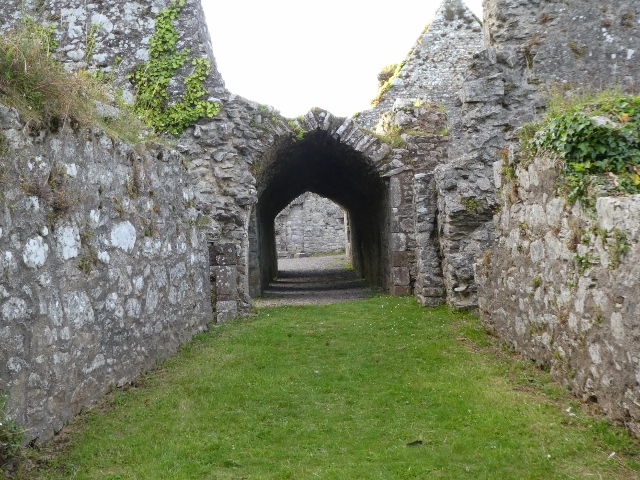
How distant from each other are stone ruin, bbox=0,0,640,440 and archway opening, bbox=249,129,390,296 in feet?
0.28

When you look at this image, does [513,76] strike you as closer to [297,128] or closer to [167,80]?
[297,128]

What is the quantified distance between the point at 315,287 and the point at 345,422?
39.1 feet

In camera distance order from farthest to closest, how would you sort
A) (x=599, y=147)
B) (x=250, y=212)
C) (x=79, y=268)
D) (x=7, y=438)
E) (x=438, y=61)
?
(x=438, y=61) < (x=250, y=212) < (x=79, y=268) < (x=599, y=147) < (x=7, y=438)

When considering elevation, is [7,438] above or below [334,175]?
below

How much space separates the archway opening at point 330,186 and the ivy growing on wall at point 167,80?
68.4 inches

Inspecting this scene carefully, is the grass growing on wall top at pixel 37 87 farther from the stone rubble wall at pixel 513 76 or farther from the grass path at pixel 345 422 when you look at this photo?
the stone rubble wall at pixel 513 76

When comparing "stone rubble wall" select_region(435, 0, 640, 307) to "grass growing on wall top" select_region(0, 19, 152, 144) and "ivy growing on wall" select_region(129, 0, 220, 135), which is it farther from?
"grass growing on wall top" select_region(0, 19, 152, 144)

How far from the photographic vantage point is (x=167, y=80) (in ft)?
34.9

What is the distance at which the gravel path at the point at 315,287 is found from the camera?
13.1 m

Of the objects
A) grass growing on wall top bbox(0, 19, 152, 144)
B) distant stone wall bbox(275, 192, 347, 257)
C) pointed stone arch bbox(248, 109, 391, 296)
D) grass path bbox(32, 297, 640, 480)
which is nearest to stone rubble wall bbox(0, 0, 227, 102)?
pointed stone arch bbox(248, 109, 391, 296)

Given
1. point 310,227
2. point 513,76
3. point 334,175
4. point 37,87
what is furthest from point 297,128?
point 310,227

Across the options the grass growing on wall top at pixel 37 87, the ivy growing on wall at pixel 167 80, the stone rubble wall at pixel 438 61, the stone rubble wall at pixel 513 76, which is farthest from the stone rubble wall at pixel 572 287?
the stone rubble wall at pixel 438 61

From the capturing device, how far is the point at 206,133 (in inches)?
435

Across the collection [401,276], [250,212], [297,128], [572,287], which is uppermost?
[297,128]
